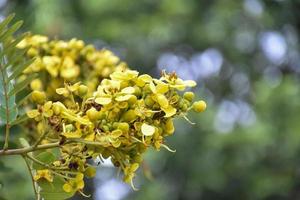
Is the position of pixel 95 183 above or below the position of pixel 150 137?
below

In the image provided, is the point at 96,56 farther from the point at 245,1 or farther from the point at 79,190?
the point at 245,1

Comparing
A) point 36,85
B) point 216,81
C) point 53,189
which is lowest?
point 216,81

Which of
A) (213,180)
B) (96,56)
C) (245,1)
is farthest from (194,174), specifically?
(96,56)

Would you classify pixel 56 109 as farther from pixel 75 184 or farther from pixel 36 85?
pixel 36 85

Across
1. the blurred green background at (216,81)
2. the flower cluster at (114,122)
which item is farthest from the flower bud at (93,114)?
the blurred green background at (216,81)

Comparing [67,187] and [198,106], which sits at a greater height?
[198,106]

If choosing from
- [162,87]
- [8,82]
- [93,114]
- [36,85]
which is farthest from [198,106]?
[36,85]
